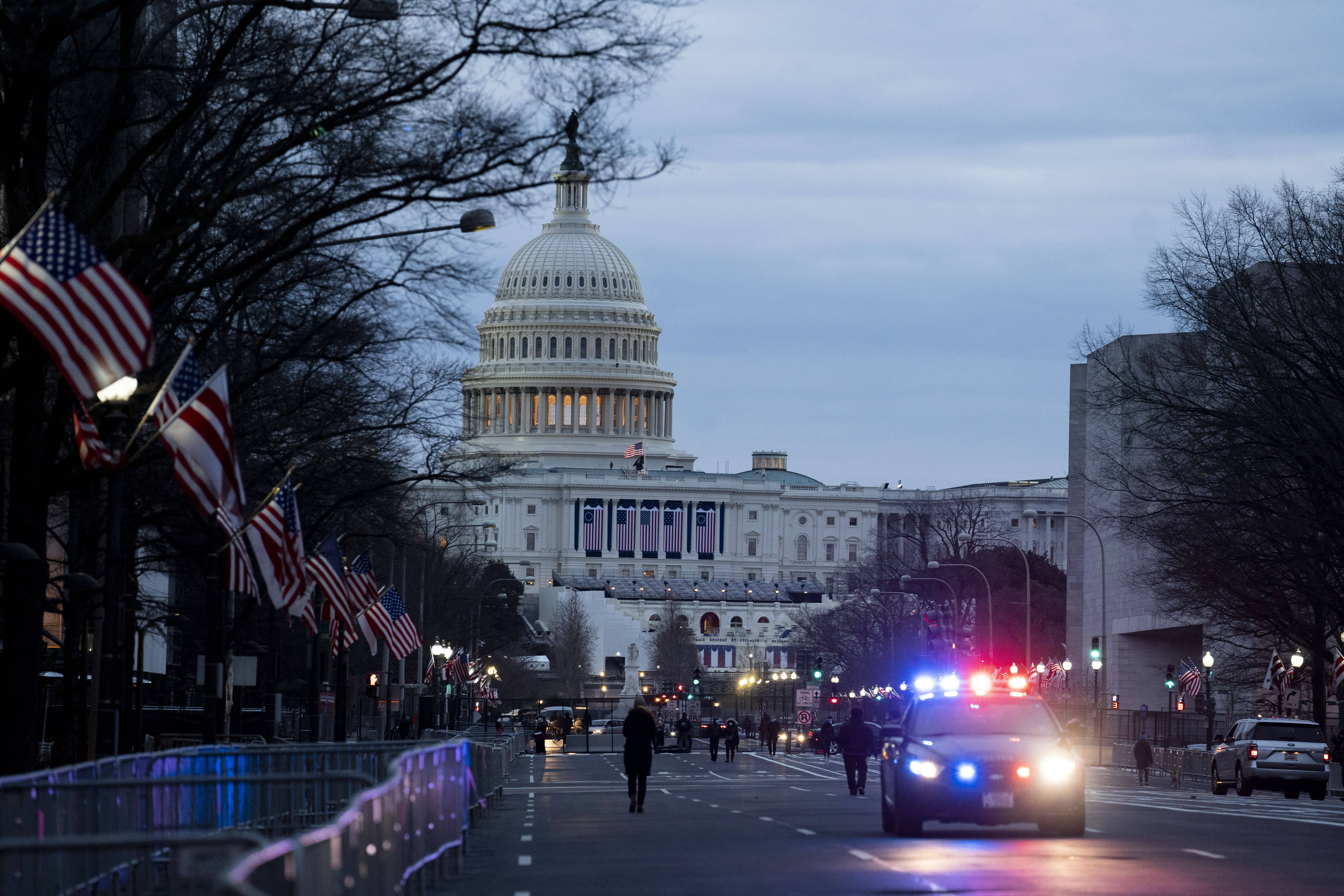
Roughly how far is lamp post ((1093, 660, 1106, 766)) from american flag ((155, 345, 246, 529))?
173 feet

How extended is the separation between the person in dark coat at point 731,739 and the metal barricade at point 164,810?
44716mm

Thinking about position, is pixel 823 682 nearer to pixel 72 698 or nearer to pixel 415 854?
pixel 72 698

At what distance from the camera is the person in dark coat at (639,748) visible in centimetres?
3116

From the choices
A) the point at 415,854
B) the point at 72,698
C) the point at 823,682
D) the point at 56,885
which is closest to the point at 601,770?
the point at 72,698

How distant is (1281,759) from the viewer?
41031mm

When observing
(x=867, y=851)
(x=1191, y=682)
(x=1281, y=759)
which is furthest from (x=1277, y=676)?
(x=867, y=851)

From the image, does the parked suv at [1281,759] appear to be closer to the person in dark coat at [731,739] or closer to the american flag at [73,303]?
the person in dark coat at [731,739]

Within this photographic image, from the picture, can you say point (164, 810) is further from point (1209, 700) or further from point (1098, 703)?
point (1098, 703)

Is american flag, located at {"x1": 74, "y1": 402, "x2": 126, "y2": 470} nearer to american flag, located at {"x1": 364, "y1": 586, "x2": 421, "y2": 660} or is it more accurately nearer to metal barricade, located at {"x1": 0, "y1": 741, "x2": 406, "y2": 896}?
metal barricade, located at {"x1": 0, "y1": 741, "x2": 406, "y2": 896}

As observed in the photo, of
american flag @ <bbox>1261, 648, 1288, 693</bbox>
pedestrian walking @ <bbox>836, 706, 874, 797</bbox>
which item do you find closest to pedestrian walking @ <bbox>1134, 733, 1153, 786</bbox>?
american flag @ <bbox>1261, 648, 1288, 693</bbox>

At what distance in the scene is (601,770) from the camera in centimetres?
5897

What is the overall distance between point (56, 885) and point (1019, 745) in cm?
1373

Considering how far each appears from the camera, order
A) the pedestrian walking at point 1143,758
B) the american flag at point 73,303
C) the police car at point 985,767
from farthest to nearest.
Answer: the pedestrian walking at point 1143,758 < the police car at point 985,767 < the american flag at point 73,303

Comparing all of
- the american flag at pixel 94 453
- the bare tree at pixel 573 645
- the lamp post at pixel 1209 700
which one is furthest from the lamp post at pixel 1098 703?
the bare tree at pixel 573 645
